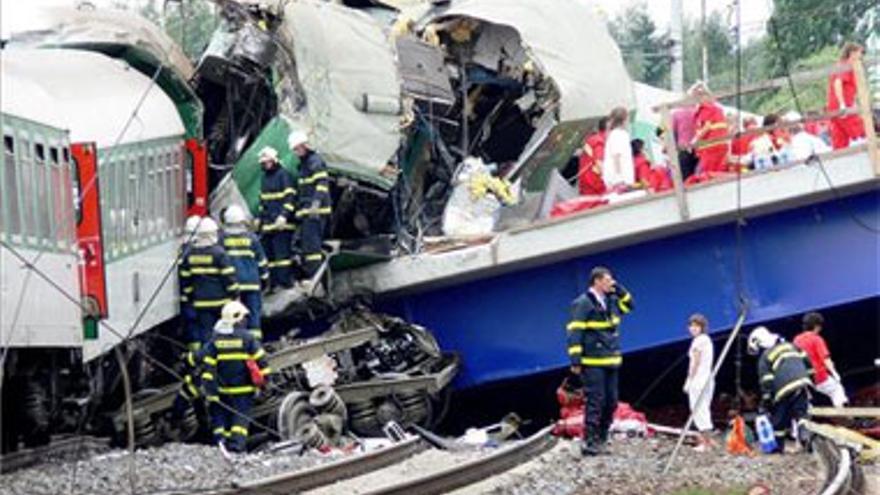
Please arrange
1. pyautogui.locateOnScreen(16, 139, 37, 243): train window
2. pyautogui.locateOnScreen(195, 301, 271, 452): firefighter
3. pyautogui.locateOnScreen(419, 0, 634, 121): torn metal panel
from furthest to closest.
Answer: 1. pyautogui.locateOnScreen(419, 0, 634, 121): torn metal panel
2. pyautogui.locateOnScreen(195, 301, 271, 452): firefighter
3. pyautogui.locateOnScreen(16, 139, 37, 243): train window

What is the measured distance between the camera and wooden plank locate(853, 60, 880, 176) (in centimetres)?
1783

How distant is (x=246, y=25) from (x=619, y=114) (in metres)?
3.89

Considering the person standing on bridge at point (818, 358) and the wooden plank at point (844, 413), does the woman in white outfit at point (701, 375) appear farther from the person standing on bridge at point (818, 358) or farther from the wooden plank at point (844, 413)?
the wooden plank at point (844, 413)

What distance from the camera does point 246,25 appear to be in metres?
19.2

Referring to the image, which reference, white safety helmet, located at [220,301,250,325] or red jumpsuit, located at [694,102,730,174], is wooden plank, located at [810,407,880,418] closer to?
red jumpsuit, located at [694,102,730,174]

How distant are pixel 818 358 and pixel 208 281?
226 inches

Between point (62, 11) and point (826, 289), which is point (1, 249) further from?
point (826, 289)

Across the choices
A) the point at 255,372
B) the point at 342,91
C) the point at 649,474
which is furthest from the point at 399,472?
the point at 342,91

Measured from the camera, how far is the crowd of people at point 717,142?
1838cm

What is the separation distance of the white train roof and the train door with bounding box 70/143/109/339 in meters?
0.21

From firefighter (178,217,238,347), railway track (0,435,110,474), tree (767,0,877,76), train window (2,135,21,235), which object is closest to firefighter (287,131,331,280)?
firefighter (178,217,238,347)

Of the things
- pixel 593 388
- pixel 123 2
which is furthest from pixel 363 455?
pixel 123 2

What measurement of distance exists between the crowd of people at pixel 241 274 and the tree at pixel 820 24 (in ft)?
69.6

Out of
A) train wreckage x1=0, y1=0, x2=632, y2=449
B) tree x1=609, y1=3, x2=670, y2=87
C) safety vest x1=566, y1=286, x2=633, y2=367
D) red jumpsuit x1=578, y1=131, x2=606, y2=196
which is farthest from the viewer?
tree x1=609, y1=3, x2=670, y2=87
